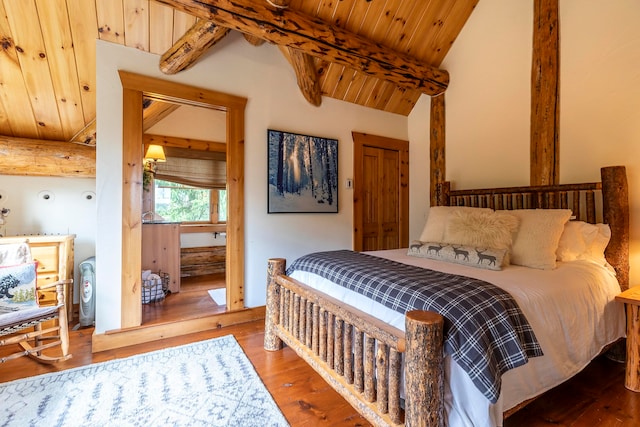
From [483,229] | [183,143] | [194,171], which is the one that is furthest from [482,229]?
[194,171]

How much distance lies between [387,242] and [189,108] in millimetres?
3537

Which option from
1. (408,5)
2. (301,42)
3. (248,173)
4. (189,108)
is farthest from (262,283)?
(408,5)

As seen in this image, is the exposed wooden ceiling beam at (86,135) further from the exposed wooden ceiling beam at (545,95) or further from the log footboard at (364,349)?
the exposed wooden ceiling beam at (545,95)

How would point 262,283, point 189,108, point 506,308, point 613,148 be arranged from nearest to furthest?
point 506,308 < point 613,148 < point 262,283 < point 189,108

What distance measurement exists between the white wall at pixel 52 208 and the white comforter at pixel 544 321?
3.10m

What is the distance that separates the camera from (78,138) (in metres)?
3.38

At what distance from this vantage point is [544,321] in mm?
1511

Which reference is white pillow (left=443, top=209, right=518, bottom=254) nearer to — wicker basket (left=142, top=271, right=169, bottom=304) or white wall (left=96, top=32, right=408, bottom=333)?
white wall (left=96, top=32, right=408, bottom=333)

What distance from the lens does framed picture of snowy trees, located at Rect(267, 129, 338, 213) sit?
326 centimetres

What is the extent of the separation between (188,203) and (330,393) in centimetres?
411

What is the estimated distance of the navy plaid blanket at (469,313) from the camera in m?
1.17

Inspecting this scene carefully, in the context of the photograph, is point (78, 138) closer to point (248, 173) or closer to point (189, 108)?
point (189, 108)

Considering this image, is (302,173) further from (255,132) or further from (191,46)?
(191,46)

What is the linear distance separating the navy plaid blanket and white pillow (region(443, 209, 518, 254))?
76cm
